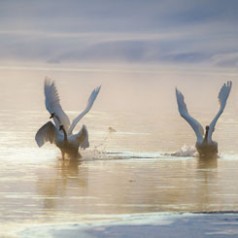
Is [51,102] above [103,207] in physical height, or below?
above

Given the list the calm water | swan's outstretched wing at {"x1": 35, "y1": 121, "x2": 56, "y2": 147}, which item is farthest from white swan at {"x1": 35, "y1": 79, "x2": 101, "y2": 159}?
the calm water

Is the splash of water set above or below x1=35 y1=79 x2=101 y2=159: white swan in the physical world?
below

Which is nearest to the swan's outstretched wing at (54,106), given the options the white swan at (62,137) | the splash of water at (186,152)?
the white swan at (62,137)

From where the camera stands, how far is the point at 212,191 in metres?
19.4

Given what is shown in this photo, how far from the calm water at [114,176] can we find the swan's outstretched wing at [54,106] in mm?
637

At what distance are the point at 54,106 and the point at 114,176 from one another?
4.95m

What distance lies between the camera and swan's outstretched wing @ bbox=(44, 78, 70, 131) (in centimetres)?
2519

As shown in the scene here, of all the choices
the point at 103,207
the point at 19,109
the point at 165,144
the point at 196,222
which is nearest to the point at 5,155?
the point at 165,144

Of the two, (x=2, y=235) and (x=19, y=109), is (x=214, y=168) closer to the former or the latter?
(x=2, y=235)

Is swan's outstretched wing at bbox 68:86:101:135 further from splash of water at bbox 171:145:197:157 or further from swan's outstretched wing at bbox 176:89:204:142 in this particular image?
splash of water at bbox 171:145:197:157

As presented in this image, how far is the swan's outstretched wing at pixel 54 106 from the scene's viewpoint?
25.2 metres

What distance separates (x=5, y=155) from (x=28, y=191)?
15.1 feet

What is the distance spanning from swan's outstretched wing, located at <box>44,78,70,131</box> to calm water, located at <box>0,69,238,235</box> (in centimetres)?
A: 64

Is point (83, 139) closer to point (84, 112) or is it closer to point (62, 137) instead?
point (62, 137)
